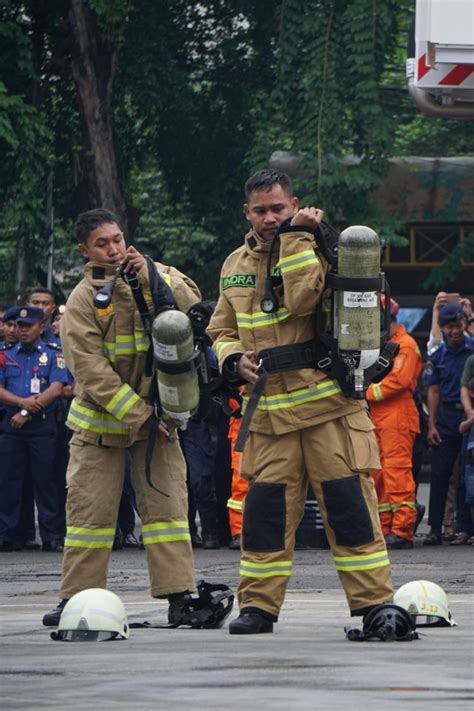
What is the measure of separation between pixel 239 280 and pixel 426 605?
1.53 meters

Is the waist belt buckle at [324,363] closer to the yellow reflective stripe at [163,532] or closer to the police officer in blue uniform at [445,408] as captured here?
the yellow reflective stripe at [163,532]

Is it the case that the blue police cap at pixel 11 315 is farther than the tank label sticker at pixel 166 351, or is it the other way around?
the blue police cap at pixel 11 315

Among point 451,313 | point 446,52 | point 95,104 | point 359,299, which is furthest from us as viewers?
point 95,104

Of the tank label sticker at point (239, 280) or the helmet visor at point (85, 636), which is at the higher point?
the tank label sticker at point (239, 280)

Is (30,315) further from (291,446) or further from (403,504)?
(291,446)

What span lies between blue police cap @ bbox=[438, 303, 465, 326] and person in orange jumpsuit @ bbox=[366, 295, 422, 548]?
1.01 feet

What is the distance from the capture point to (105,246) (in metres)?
7.79

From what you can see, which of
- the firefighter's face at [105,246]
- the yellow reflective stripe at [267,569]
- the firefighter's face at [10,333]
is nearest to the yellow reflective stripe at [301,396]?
the yellow reflective stripe at [267,569]

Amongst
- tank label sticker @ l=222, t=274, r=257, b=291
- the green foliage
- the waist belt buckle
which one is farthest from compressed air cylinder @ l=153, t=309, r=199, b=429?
the green foliage

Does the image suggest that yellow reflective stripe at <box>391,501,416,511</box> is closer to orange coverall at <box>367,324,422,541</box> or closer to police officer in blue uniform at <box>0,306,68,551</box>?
orange coverall at <box>367,324,422,541</box>

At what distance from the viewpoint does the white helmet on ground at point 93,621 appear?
6.94 metres

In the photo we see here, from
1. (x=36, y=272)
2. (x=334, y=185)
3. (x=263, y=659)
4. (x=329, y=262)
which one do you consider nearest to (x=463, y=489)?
(x=334, y=185)

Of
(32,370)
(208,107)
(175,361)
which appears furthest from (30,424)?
(208,107)

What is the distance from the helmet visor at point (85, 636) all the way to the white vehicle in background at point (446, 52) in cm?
473
